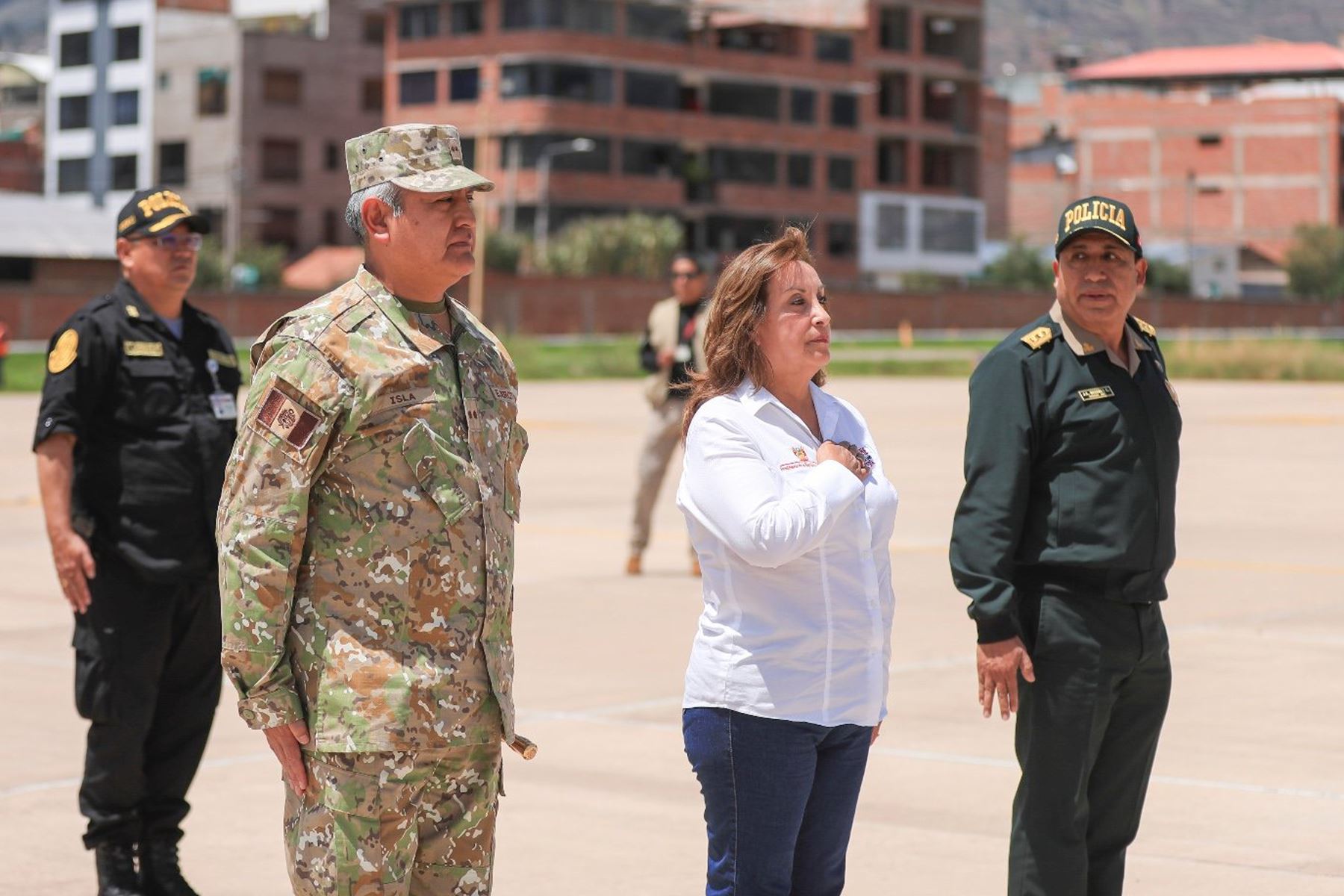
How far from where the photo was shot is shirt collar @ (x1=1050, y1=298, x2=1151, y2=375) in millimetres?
4984

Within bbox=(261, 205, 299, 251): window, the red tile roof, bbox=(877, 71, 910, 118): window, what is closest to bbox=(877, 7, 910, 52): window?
bbox=(877, 71, 910, 118): window

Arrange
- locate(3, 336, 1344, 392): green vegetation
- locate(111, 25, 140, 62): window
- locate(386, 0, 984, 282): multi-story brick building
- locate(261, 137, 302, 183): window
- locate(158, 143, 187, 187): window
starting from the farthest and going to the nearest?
locate(111, 25, 140, 62): window → locate(158, 143, 187, 187): window → locate(261, 137, 302, 183): window → locate(386, 0, 984, 282): multi-story brick building → locate(3, 336, 1344, 392): green vegetation

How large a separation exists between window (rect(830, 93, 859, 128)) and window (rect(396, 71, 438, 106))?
21.4 meters

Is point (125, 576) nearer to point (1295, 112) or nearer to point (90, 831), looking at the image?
point (90, 831)

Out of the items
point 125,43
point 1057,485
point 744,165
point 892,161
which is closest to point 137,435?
point 1057,485

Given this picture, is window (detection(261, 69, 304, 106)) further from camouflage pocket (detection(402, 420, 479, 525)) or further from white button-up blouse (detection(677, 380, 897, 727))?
camouflage pocket (detection(402, 420, 479, 525))

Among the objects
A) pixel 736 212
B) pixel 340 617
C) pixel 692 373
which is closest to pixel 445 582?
pixel 340 617

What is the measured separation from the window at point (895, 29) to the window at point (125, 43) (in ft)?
134

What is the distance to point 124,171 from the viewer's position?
108 meters

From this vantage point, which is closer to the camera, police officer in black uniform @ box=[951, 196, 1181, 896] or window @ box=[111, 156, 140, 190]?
police officer in black uniform @ box=[951, 196, 1181, 896]

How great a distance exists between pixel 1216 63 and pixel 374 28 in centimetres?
6875

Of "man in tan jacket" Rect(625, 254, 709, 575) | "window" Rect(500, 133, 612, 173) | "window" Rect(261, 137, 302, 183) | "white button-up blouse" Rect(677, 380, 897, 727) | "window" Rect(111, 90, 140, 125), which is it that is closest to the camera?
"white button-up blouse" Rect(677, 380, 897, 727)

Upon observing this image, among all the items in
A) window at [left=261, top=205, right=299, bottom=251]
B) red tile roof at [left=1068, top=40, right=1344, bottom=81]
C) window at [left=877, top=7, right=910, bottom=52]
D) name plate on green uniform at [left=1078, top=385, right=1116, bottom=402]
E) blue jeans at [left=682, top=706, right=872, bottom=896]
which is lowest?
blue jeans at [left=682, top=706, right=872, bottom=896]

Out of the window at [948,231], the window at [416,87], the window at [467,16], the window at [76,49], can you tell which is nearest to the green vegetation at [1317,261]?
the window at [948,231]
